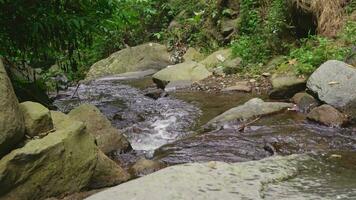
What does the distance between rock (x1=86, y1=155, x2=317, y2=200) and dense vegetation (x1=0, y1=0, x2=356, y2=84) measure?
9.23 feet

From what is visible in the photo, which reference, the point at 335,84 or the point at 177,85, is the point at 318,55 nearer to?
the point at 335,84

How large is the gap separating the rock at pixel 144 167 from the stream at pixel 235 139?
0.26 m

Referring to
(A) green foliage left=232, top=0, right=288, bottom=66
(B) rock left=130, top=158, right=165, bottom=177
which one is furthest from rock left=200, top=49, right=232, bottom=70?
(B) rock left=130, top=158, right=165, bottom=177

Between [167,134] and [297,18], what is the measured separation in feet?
16.1

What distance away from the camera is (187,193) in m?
2.90

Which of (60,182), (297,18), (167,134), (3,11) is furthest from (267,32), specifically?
(60,182)

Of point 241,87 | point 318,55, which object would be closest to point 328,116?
point 318,55

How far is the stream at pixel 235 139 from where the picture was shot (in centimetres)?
319

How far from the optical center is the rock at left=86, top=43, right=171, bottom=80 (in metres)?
14.7

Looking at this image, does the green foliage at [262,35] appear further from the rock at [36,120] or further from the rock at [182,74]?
the rock at [36,120]

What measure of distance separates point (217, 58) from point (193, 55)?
2050 millimetres

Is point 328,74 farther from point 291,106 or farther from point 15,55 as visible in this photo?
point 15,55

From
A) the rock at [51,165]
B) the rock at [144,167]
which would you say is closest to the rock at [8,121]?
the rock at [51,165]

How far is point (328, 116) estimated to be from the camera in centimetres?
625
